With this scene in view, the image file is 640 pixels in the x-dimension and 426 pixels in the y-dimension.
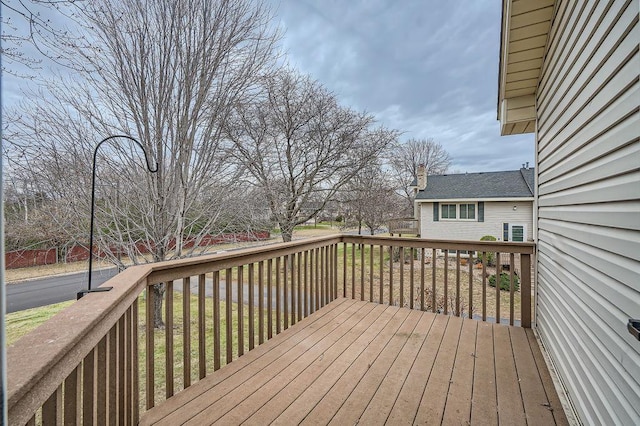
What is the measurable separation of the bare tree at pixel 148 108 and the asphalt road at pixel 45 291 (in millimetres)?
2434

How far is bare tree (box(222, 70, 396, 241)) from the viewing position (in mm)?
7270

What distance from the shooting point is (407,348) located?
2.68m

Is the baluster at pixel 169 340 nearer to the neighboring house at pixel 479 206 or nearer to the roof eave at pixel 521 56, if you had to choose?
the roof eave at pixel 521 56

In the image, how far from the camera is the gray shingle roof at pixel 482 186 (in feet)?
40.7

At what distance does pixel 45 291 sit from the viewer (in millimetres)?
7281

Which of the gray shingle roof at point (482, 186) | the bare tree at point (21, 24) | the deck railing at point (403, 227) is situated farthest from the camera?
the deck railing at point (403, 227)

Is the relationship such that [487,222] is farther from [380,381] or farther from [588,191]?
[380,381]

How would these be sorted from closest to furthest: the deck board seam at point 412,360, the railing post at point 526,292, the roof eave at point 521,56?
the deck board seam at point 412,360 → the roof eave at point 521,56 → the railing post at point 526,292

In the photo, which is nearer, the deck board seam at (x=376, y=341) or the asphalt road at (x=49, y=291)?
the deck board seam at (x=376, y=341)

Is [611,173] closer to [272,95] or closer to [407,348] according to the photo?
[407,348]

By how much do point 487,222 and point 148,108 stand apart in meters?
12.8

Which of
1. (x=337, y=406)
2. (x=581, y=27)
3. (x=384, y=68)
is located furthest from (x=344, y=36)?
(x=337, y=406)

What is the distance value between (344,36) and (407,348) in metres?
6.29

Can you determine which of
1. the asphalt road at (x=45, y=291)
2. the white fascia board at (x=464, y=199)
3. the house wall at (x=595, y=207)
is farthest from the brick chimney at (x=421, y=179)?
the asphalt road at (x=45, y=291)
